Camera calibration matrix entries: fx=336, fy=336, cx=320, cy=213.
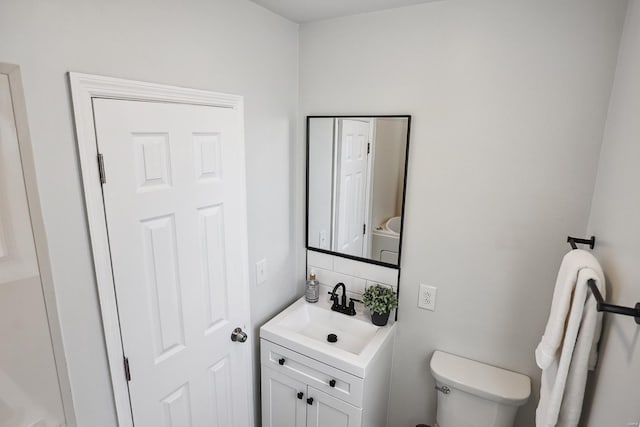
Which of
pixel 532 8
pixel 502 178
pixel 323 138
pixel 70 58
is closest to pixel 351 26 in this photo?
pixel 323 138

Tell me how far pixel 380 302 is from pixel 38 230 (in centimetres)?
145

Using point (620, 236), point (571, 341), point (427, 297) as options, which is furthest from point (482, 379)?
point (620, 236)

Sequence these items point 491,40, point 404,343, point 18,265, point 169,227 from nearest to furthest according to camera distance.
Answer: point 18,265 < point 169,227 < point 491,40 < point 404,343

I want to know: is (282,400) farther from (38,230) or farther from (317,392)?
(38,230)

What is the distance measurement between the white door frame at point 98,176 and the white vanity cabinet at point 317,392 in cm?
72

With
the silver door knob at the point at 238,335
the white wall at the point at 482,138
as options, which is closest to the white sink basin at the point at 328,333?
the silver door knob at the point at 238,335

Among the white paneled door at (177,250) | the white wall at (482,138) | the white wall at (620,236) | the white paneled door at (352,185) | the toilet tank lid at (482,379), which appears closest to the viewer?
the white wall at (620,236)

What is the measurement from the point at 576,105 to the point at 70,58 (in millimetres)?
1782

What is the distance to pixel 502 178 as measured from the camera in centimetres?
150

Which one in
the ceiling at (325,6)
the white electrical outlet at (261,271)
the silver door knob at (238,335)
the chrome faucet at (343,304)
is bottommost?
the silver door knob at (238,335)

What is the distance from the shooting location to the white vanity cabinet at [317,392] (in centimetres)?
156

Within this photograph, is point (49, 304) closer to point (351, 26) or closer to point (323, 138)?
point (323, 138)

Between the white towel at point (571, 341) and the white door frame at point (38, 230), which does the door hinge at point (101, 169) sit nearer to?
the white door frame at point (38, 230)

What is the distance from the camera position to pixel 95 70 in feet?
3.40
